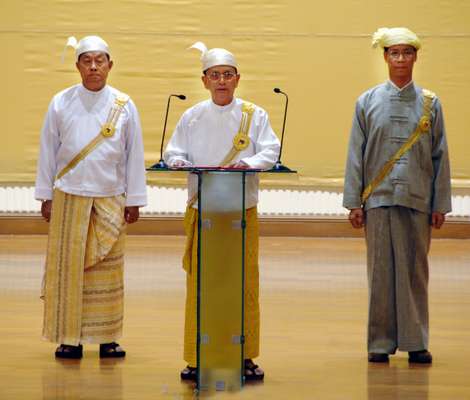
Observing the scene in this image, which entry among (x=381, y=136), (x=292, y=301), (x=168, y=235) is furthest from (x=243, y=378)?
(x=168, y=235)

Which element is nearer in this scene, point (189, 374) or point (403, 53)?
point (189, 374)

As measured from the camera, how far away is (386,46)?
5.10m

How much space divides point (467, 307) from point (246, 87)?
12.5 ft

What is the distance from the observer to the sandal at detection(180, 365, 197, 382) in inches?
184

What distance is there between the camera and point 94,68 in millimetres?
5188

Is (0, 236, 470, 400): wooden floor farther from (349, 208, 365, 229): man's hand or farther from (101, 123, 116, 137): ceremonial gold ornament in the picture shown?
(101, 123, 116, 137): ceremonial gold ornament

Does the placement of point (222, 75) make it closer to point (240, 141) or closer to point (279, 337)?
point (240, 141)

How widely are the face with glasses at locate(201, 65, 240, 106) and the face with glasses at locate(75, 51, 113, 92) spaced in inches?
25.8

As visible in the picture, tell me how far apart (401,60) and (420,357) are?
4.32 ft

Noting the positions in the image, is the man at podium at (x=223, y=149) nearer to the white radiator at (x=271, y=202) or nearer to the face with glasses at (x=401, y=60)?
the face with glasses at (x=401, y=60)

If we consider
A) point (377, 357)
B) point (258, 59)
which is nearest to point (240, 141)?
point (377, 357)

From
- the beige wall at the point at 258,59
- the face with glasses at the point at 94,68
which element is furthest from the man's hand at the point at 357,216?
the beige wall at the point at 258,59

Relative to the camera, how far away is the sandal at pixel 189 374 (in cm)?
466

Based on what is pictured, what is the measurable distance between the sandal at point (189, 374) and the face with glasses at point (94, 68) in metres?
1.40
